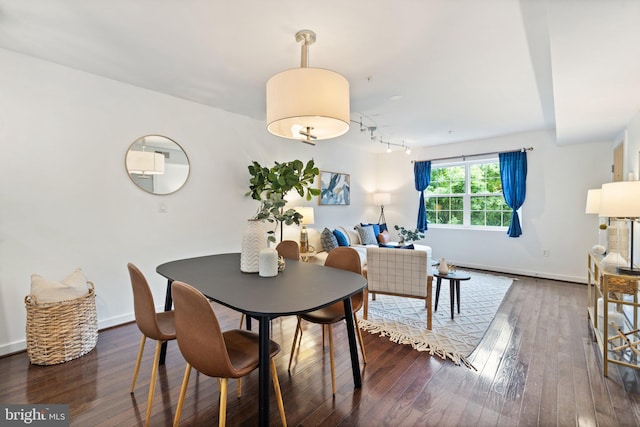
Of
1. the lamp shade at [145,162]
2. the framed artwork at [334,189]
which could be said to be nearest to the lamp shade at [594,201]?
the framed artwork at [334,189]

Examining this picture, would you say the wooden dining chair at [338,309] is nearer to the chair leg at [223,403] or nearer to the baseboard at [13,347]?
the chair leg at [223,403]

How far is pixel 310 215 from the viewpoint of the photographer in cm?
431

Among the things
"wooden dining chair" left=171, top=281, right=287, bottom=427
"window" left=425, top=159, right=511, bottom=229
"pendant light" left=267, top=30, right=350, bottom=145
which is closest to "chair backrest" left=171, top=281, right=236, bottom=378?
"wooden dining chair" left=171, top=281, right=287, bottom=427

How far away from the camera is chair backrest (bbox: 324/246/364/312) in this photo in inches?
85.9

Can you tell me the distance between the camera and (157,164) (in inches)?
123

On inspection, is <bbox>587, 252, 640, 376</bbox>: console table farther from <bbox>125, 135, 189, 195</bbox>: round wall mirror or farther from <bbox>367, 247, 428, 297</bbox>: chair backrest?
<bbox>125, 135, 189, 195</bbox>: round wall mirror

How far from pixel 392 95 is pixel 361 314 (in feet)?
8.23

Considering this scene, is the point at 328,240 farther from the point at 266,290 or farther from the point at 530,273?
the point at 530,273

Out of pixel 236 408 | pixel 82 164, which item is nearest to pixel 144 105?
pixel 82 164

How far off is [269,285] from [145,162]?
2.33m

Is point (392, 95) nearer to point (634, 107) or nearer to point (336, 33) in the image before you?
point (336, 33)

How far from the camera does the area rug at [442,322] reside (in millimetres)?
2455

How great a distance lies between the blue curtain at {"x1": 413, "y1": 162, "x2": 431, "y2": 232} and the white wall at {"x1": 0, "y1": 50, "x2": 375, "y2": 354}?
385 centimetres

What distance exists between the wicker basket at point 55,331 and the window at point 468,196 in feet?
19.0
